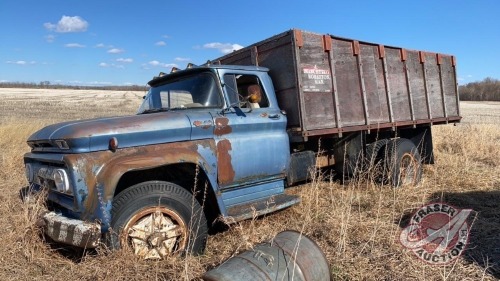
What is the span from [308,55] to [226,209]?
2.41 meters

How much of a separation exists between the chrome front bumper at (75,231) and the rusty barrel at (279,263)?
3.82 feet

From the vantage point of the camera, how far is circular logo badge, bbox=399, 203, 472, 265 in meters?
3.65

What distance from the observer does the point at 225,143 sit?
162 inches

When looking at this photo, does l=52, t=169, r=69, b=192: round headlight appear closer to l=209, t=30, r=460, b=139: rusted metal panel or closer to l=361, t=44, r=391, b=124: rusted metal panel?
l=209, t=30, r=460, b=139: rusted metal panel

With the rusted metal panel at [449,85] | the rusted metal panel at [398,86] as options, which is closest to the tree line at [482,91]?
the rusted metal panel at [449,85]

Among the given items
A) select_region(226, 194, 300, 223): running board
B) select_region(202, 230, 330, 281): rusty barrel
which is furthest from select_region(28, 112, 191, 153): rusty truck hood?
select_region(202, 230, 330, 281): rusty barrel

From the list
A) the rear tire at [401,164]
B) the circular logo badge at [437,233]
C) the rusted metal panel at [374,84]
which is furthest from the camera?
the rear tire at [401,164]

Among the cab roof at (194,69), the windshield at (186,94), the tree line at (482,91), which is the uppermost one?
the tree line at (482,91)

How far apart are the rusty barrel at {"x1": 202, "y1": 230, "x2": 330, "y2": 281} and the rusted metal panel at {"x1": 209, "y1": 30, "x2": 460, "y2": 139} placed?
232 centimetres

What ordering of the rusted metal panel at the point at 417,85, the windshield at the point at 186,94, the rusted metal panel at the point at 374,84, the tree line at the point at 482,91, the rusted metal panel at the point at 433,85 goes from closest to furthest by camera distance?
the windshield at the point at 186,94, the rusted metal panel at the point at 374,84, the rusted metal panel at the point at 417,85, the rusted metal panel at the point at 433,85, the tree line at the point at 482,91

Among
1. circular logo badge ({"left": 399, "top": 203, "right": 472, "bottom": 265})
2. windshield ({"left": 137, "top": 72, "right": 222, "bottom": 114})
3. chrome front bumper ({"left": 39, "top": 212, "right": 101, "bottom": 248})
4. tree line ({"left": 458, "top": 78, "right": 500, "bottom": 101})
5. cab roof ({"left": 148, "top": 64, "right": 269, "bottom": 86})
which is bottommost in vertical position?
circular logo badge ({"left": 399, "top": 203, "right": 472, "bottom": 265})

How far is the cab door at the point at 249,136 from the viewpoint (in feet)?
13.6

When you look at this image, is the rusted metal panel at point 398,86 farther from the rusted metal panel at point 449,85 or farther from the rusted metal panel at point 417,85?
the rusted metal panel at point 449,85

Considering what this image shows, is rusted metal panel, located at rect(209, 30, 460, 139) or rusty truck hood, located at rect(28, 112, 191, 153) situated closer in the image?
rusty truck hood, located at rect(28, 112, 191, 153)
